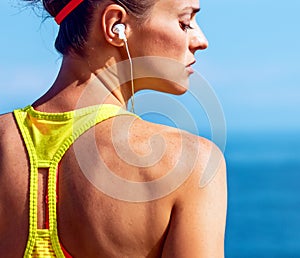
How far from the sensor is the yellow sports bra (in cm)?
198

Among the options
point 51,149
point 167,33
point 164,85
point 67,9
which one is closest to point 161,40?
point 167,33

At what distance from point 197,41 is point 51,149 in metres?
0.43

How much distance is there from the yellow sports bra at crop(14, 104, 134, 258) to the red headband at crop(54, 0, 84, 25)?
23 centimetres

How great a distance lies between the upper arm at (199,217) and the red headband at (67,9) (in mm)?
458

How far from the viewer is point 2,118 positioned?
6.97 feet

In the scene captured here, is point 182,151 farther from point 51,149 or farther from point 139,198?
point 51,149

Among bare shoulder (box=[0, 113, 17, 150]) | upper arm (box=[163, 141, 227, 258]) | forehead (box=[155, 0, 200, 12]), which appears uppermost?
forehead (box=[155, 0, 200, 12])

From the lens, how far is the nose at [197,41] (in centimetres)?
207

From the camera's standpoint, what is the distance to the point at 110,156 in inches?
77.0

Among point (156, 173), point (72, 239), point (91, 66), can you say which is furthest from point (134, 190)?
point (91, 66)

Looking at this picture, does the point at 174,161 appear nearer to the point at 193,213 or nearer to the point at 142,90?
the point at 193,213

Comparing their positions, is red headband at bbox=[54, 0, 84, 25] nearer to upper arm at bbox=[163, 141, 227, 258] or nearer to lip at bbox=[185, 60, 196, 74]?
lip at bbox=[185, 60, 196, 74]

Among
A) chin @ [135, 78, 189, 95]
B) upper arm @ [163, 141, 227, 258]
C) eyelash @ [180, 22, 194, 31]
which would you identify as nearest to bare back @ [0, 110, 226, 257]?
upper arm @ [163, 141, 227, 258]

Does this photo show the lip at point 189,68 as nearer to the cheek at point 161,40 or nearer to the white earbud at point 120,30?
the cheek at point 161,40
